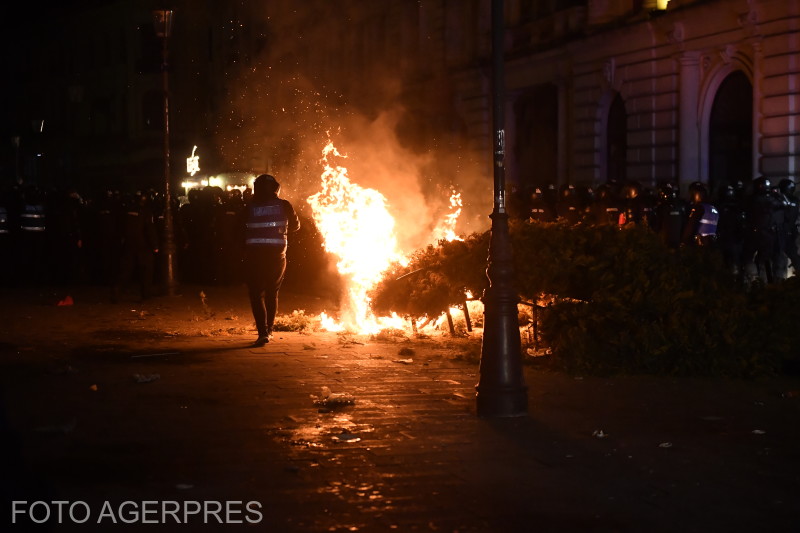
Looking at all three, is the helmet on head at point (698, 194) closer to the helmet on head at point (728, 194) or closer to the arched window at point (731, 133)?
the helmet on head at point (728, 194)

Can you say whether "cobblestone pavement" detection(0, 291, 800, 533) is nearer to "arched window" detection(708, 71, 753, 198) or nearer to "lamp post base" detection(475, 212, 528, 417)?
"lamp post base" detection(475, 212, 528, 417)

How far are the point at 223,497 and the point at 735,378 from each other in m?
5.78

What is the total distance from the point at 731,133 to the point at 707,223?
9.12 meters

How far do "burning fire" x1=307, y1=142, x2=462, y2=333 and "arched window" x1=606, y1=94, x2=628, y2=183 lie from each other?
15.2 meters

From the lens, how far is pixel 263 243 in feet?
41.4

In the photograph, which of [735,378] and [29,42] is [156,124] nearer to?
[29,42]

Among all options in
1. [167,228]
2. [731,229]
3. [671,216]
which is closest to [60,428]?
[671,216]

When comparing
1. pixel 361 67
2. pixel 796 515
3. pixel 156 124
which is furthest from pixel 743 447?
pixel 156 124

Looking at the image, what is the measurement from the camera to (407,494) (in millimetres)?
6512

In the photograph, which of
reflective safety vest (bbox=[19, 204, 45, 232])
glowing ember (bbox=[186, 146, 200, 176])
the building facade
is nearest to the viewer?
reflective safety vest (bbox=[19, 204, 45, 232])

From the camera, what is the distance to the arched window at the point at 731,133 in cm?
2483

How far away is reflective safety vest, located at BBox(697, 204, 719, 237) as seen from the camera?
1697 cm

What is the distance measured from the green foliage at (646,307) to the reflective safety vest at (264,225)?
8.88ft

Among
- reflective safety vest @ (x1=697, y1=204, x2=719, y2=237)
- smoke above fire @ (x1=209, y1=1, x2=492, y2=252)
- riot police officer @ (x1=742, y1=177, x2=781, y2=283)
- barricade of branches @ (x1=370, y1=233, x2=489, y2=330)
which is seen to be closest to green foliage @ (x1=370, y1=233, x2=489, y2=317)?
barricade of branches @ (x1=370, y1=233, x2=489, y2=330)
